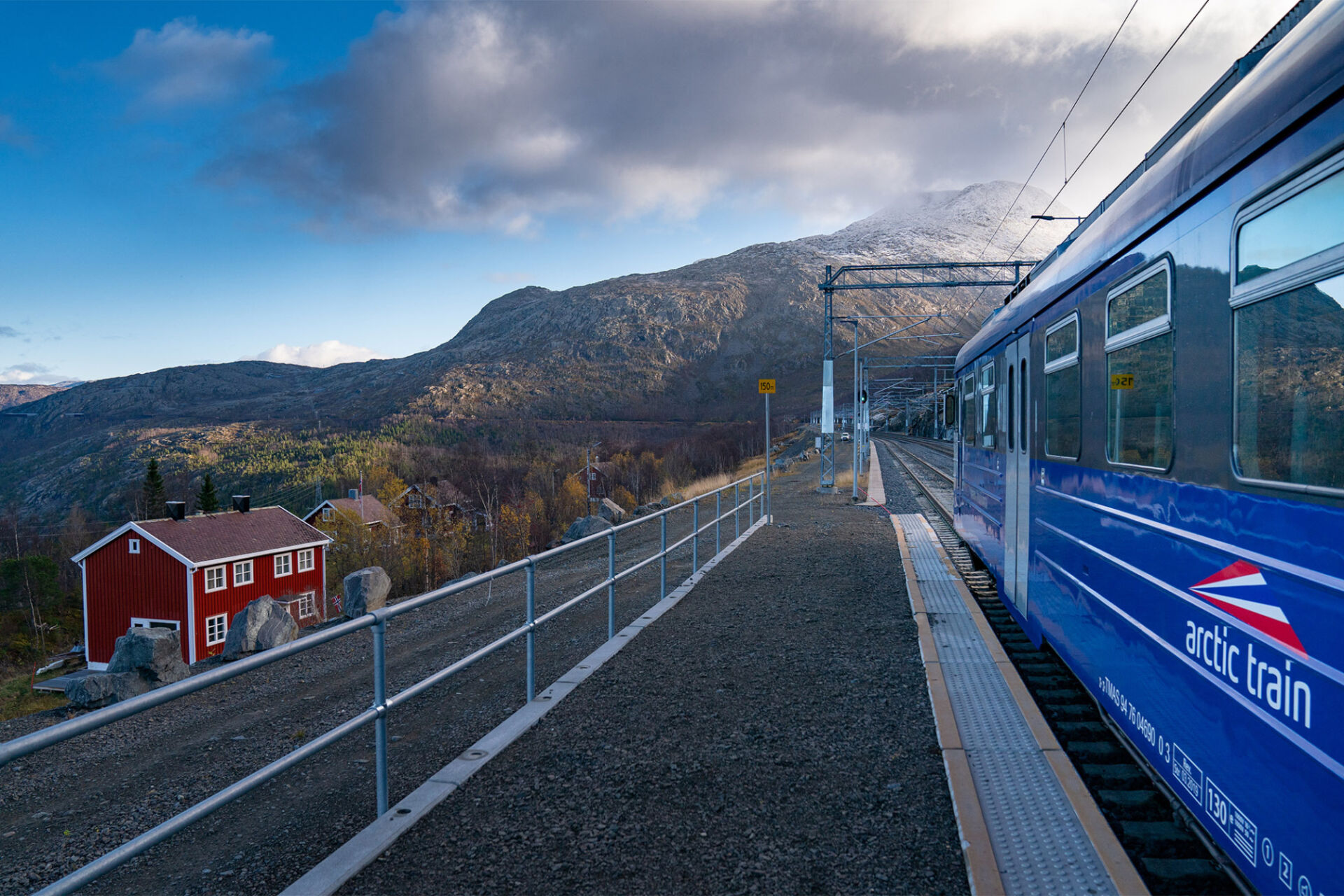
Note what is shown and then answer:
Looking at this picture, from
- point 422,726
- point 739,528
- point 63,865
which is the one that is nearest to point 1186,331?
point 422,726

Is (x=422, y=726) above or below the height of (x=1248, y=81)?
below

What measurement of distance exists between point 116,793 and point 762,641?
5836 mm

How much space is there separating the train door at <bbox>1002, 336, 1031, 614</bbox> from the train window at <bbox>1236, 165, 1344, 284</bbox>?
176 inches

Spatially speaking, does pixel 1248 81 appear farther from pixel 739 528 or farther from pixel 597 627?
pixel 739 528

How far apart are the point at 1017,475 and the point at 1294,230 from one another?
5455 mm

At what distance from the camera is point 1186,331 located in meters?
3.71

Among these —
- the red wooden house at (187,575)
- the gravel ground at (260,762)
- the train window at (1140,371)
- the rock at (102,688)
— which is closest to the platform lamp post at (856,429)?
the gravel ground at (260,762)

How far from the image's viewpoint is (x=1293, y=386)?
9.29 ft

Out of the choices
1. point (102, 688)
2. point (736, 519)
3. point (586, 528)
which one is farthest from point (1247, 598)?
point (586, 528)

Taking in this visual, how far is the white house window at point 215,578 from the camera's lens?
33.0 m

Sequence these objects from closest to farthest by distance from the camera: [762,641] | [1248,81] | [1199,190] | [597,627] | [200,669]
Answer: [1248,81] → [1199,190] → [762,641] → [597,627] → [200,669]

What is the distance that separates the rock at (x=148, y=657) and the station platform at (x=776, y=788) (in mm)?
8743

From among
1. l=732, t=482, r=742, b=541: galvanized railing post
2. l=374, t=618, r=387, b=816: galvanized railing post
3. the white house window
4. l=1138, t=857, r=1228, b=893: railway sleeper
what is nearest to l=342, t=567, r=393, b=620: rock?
l=732, t=482, r=742, b=541: galvanized railing post

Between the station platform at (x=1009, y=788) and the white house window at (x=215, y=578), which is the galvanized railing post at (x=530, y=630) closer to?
the station platform at (x=1009, y=788)
